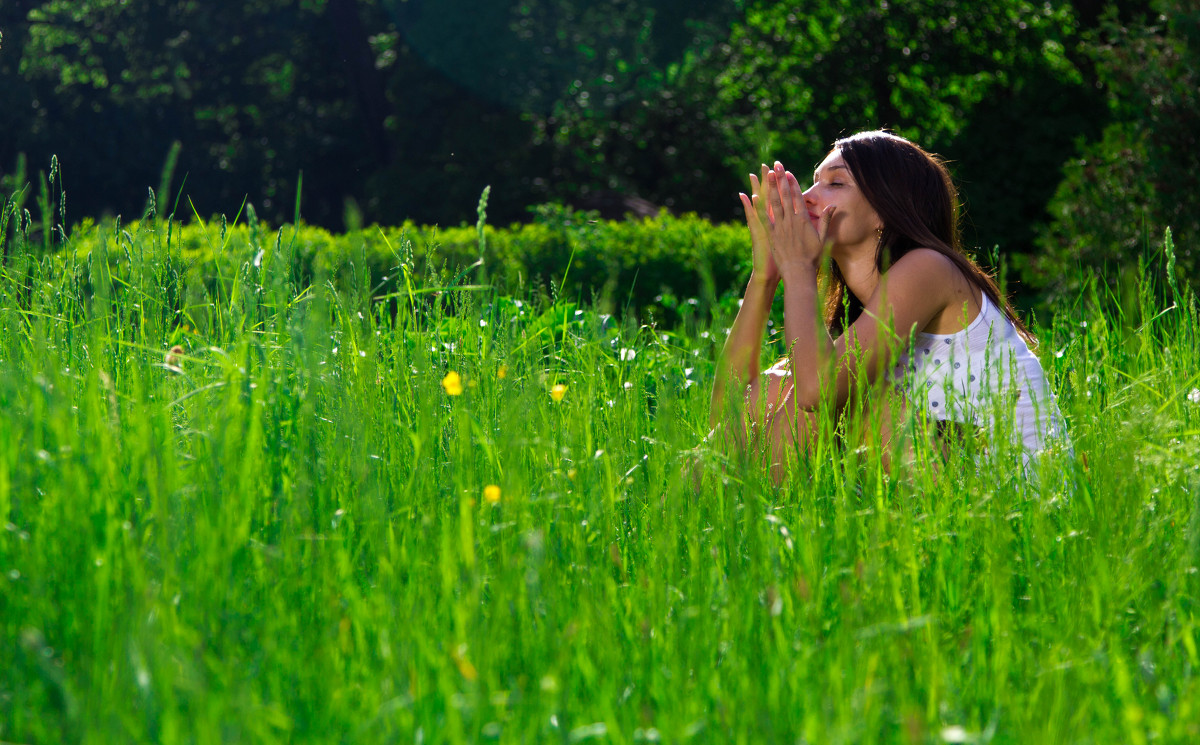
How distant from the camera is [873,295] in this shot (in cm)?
286

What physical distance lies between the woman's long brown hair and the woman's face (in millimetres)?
24

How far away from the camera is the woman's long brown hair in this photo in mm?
3010

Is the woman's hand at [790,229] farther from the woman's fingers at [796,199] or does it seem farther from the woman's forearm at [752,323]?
the woman's forearm at [752,323]

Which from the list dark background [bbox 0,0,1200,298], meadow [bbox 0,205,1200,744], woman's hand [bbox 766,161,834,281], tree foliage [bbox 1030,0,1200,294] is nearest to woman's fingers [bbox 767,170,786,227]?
woman's hand [bbox 766,161,834,281]

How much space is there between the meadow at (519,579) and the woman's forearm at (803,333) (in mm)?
212

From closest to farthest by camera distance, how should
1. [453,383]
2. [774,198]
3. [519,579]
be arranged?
[519,579] < [453,383] < [774,198]

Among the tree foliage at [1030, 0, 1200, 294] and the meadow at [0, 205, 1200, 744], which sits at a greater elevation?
the tree foliage at [1030, 0, 1200, 294]

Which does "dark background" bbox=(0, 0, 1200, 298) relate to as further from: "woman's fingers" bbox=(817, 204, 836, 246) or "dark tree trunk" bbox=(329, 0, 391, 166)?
"woman's fingers" bbox=(817, 204, 836, 246)

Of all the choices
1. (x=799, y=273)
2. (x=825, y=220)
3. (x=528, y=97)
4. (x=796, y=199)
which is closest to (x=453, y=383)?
(x=799, y=273)

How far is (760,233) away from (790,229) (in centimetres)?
22

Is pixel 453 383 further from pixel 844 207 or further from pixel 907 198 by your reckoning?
pixel 907 198

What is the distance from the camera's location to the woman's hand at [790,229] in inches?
115

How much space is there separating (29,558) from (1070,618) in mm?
1715

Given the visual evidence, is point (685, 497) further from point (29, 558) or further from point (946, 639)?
point (29, 558)
